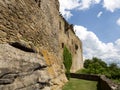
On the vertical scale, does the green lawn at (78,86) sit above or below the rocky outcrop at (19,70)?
below

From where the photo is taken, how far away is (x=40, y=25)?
43.4 feet

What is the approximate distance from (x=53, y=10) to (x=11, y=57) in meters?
9.35

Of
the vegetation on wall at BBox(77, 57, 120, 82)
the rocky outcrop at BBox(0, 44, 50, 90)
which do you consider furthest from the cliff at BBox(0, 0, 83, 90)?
the vegetation on wall at BBox(77, 57, 120, 82)

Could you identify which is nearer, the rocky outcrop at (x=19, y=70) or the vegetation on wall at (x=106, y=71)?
the rocky outcrop at (x=19, y=70)

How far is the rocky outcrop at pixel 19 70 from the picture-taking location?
751 centimetres

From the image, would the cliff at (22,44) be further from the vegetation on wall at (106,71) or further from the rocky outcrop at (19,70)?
the vegetation on wall at (106,71)

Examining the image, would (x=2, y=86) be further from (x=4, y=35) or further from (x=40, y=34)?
(x=40, y=34)

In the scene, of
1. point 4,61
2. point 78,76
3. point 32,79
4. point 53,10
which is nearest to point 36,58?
point 32,79

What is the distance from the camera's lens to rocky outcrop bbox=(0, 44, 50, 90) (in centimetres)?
751

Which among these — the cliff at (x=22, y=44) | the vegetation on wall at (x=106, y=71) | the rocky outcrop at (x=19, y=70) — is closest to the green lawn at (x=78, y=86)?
the cliff at (x=22, y=44)

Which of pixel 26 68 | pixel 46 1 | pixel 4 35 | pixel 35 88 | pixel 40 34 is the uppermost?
→ pixel 46 1

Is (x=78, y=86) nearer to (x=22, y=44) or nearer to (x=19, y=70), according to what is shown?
(x=22, y=44)

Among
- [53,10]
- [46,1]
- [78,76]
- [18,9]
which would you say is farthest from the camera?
[78,76]

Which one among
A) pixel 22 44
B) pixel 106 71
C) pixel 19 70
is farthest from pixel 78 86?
pixel 106 71
